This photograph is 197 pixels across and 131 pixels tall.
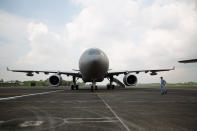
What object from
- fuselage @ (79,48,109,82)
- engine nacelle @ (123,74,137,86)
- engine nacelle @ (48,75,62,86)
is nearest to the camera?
fuselage @ (79,48,109,82)

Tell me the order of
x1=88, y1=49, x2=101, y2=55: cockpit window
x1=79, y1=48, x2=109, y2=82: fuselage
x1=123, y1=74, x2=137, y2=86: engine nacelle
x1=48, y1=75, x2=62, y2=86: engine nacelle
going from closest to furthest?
1. x1=79, y1=48, x2=109, y2=82: fuselage
2. x1=88, y1=49, x2=101, y2=55: cockpit window
3. x1=48, y1=75, x2=62, y2=86: engine nacelle
4. x1=123, y1=74, x2=137, y2=86: engine nacelle

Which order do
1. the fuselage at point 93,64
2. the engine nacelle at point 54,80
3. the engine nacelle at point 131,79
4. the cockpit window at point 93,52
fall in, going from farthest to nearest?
1. the engine nacelle at point 131,79
2. the engine nacelle at point 54,80
3. the cockpit window at point 93,52
4. the fuselage at point 93,64

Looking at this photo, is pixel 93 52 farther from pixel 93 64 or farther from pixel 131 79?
pixel 131 79

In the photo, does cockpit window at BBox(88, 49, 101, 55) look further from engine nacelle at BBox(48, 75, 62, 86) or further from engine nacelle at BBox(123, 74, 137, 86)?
engine nacelle at BBox(123, 74, 137, 86)

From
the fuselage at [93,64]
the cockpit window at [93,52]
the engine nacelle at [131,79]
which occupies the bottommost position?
the engine nacelle at [131,79]

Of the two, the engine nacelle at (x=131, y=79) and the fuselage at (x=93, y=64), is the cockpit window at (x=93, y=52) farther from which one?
the engine nacelle at (x=131, y=79)

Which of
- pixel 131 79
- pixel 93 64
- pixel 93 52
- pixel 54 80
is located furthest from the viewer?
pixel 131 79

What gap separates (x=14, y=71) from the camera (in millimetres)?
26047

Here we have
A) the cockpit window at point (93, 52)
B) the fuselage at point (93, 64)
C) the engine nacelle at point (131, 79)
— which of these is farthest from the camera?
the engine nacelle at point (131, 79)

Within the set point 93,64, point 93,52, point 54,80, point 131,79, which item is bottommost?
point 131,79

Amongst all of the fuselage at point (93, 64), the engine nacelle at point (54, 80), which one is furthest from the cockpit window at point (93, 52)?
the engine nacelle at point (54, 80)

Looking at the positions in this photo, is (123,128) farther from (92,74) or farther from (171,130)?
(92,74)

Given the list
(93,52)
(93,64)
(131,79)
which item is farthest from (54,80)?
(131,79)

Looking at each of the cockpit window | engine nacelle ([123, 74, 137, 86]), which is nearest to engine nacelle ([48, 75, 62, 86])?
the cockpit window
